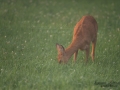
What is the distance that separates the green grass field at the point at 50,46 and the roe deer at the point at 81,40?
10.0 inches

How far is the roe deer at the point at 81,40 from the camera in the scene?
29.8ft

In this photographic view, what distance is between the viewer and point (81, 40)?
984cm

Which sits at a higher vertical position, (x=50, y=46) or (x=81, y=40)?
(x=81, y=40)

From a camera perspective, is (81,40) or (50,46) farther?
(50,46)

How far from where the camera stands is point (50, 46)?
1144cm

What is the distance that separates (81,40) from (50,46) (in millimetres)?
1858

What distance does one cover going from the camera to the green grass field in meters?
7.98

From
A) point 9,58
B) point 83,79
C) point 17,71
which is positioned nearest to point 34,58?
point 9,58

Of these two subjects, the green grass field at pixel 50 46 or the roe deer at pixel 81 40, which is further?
the roe deer at pixel 81 40

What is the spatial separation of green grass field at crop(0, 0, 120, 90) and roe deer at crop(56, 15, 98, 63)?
253 millimetres

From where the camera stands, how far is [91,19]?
36.0 feet

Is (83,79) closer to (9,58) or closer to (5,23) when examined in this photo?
(9,58)

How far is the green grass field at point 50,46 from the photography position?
7.98 m

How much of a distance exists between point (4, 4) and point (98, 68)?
358 inches
